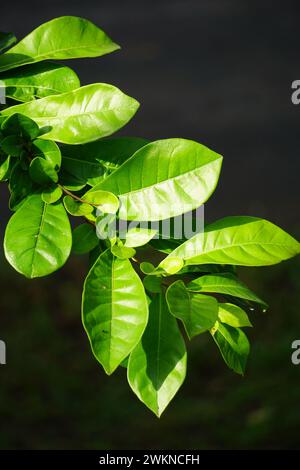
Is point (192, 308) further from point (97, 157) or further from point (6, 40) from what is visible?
point (6, 40)

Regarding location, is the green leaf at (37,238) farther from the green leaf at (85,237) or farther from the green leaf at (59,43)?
the green leaf at (59,43)

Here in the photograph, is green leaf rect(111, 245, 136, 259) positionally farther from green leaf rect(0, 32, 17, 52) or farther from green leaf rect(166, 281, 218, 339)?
green leaf rect(0, 32, 17, 52)

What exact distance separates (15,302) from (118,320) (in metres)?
2.74

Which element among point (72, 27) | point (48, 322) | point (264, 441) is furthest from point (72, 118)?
point (48, 322)

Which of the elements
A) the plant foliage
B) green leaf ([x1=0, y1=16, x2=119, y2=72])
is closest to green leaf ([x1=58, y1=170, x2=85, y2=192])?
the plant foliage

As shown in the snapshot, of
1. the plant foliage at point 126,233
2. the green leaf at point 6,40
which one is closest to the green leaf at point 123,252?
the plant foliage at point 126,233

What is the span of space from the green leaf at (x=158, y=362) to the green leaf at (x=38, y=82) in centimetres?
21

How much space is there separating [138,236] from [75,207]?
2.4 inches

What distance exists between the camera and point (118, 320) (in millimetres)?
515

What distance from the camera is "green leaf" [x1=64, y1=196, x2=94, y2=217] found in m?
0.56

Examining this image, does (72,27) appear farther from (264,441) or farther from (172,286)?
(264,441)

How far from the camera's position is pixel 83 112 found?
1.83ft

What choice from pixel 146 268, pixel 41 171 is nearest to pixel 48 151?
pixel 41 171

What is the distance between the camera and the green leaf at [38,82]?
0.63m
